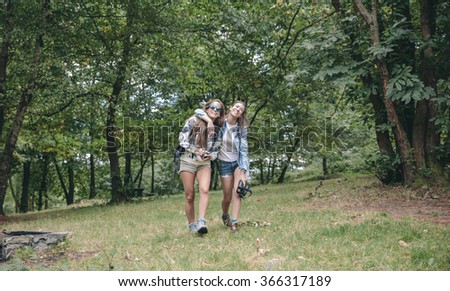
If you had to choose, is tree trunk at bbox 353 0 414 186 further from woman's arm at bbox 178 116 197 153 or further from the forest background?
woman's arm at bbox 178 116 197 153

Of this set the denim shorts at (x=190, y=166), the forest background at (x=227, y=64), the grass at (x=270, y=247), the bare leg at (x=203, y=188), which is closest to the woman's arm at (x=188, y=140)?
the denim shorts at (x=190, y=166)

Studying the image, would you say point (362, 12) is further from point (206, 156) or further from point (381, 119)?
point (206, 156)

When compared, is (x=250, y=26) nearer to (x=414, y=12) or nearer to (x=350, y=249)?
(x=414, y=12)

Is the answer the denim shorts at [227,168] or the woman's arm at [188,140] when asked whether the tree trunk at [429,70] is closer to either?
the denim shorts at [227,168]

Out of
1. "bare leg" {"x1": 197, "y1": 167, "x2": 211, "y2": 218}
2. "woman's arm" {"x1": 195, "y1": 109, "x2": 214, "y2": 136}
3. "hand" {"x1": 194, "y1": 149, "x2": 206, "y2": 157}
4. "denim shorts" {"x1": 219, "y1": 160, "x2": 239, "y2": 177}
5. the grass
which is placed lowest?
the grass

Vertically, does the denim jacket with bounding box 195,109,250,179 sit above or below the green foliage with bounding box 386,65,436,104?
below

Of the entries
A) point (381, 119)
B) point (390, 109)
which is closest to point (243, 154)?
point (390, 109)

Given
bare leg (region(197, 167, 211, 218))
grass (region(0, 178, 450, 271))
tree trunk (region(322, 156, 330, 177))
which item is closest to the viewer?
grass (region(0, 178, 450, 271))

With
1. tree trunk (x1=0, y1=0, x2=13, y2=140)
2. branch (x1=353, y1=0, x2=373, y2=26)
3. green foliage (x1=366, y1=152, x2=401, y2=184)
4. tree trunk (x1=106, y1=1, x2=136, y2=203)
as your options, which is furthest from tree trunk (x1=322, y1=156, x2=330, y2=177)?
tree trunk (x1=0, y1=0, x2=13, y2=140)

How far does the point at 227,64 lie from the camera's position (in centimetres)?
1491

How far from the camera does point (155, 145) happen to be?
22.8 m

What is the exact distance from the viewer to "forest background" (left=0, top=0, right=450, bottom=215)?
33.5 ft

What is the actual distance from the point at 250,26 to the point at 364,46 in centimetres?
448

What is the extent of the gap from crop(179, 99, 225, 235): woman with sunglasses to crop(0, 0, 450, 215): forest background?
3956 millimetres
